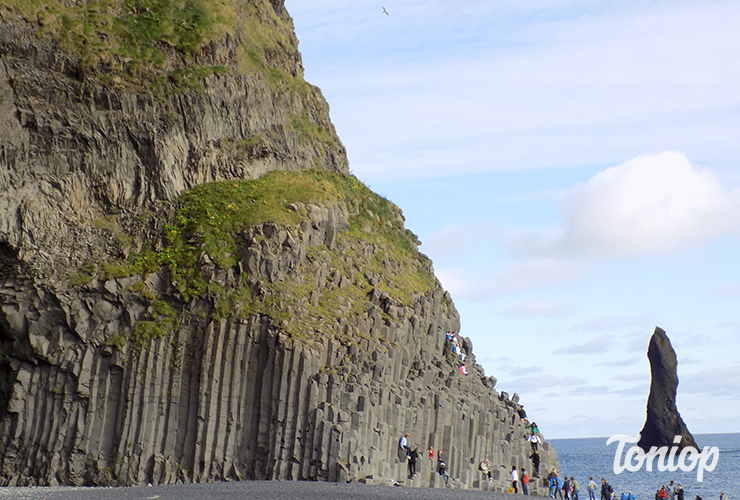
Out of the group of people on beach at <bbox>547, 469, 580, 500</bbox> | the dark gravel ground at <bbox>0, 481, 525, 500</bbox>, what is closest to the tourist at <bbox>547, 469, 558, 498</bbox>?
the group of people on beach at <bbox>547, 469, 580, 500</bbox>

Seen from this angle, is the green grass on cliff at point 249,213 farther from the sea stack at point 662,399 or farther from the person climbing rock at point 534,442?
the sea stack at point 662,399

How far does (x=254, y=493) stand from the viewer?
86.6 feet

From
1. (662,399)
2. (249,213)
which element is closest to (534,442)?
(249,213)

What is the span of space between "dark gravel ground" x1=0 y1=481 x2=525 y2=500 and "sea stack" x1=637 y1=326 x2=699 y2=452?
A: 317 ft

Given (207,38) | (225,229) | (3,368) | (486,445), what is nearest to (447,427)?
(486,445)

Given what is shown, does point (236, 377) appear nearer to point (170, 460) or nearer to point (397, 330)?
point (170, 460)

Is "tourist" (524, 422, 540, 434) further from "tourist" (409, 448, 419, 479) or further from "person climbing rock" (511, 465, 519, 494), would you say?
"tourist" (409, 448, 419, 479)

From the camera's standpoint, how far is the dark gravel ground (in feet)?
84.6

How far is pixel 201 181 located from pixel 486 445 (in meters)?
17.7

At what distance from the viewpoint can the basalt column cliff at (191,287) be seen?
109ft

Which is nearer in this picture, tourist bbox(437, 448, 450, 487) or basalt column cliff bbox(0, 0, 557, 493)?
basalt column cliff bbox(0, 0, 557, 493)

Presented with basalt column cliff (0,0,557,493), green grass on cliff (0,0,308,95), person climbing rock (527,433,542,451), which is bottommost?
person climbing rock (527,433,542,451)

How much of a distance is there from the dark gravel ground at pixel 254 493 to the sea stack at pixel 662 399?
96706 millimetres

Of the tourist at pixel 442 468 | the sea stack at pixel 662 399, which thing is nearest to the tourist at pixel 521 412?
the tourist at pixel 442 468
